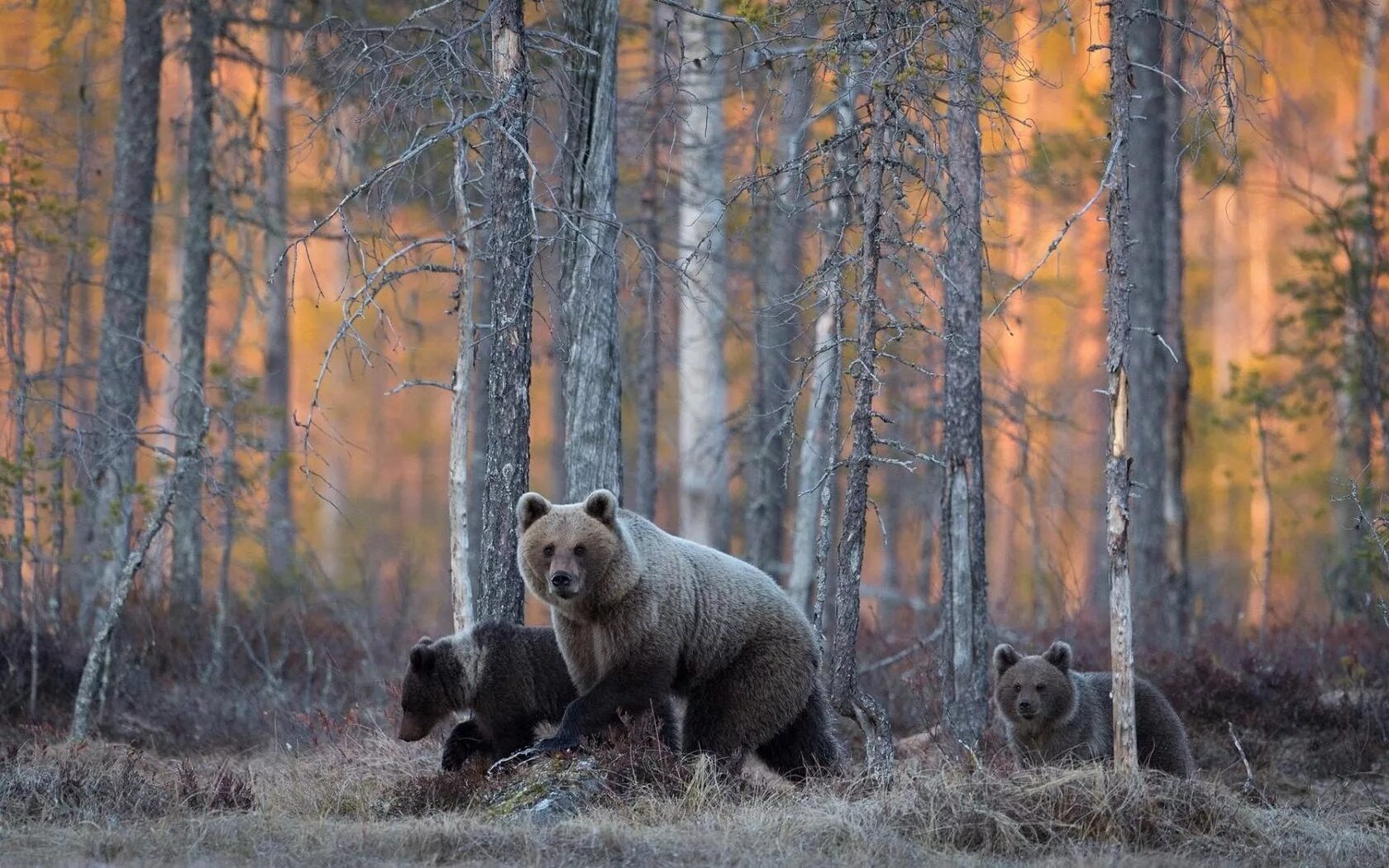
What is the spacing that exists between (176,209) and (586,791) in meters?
22.1

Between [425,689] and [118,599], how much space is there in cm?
319

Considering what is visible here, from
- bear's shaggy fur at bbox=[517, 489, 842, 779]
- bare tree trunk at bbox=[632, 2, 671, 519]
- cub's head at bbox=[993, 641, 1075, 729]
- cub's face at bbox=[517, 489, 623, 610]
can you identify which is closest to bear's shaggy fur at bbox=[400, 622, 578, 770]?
bear's shaggy fur at bbox=[517, 489, 842, 779]

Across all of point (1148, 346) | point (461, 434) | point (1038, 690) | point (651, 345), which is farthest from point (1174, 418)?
point (461, 434)

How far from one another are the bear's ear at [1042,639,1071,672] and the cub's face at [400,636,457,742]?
3.93 m

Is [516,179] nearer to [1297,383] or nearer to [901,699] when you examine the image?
[901,699]

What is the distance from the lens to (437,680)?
9289 millimetres

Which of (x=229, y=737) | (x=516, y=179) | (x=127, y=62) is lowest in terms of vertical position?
(x=229, y=737)

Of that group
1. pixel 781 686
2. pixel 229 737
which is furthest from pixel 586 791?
pixel 229 737

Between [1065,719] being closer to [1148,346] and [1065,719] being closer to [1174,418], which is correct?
[1174,418]

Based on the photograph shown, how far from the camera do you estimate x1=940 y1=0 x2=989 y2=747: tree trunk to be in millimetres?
10992

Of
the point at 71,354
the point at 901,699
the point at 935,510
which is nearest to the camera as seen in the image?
the point at 901,699

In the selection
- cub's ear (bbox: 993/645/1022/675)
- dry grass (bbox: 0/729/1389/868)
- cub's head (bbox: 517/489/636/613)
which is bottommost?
dry grass (bbox: 0/729/1389/868)

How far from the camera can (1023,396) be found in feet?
43.9

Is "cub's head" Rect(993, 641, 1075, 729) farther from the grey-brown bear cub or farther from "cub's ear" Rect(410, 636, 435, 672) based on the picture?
"cub's ear" Rect(410, 636, 435, 672)
